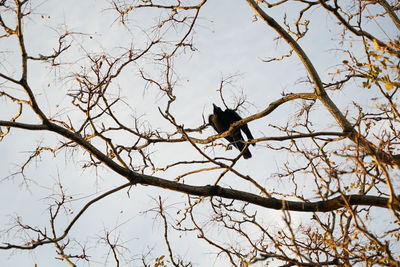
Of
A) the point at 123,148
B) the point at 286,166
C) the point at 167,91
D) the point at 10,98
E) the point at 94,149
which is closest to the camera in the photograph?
the point at 94,149

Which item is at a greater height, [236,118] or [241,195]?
[236,118]

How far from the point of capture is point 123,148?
4.74 m

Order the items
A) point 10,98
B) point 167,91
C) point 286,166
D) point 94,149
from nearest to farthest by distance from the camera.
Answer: point 94,149 → point 10,98 → point 167,91 → point 286,166

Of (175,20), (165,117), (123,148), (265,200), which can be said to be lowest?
(265,200)

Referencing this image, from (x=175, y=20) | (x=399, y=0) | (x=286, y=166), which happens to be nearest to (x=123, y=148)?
(x=175, y=20)

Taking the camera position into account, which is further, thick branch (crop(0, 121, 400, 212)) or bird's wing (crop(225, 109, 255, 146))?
bird's wing (crop(225, 109, 255, 146))

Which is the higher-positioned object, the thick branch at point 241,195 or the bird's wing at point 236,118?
the bird's wing at point 236,118

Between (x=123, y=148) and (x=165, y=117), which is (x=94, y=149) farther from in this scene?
(x=123, y=148)

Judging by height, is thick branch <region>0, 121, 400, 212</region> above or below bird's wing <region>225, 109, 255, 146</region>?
below

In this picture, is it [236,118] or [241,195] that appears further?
[236,118]

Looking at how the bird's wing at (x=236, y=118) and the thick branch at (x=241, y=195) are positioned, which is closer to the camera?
the thick branch at (x=241, y=195)

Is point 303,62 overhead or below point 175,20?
below

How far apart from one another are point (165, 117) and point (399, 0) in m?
4.10

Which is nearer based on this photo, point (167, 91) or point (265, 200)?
point (265, 200)
